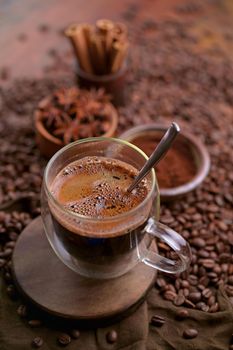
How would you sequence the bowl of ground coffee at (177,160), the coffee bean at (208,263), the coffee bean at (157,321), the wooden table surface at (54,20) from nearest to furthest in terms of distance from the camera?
the coffee bean at (157,321), the coffee bean at (208,263), the bowl of ground coffee at (177,160), the wooden table surface at (54,20)

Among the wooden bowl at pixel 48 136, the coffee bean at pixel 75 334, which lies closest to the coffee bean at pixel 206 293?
the coffee bean at pixel 75 334

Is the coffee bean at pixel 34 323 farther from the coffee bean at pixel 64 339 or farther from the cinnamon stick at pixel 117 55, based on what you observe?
the cinnamon stick at pixel 117 55

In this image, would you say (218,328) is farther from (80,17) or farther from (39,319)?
(80,17)

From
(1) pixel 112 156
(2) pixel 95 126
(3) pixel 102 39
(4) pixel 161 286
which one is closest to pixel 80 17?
(3) pixel 102 39

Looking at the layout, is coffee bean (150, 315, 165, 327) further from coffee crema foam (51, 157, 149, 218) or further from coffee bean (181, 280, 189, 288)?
coffee crema foam (51, 157, 149, 218)

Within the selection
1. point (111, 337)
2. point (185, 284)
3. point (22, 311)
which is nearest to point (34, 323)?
point (22, 311)

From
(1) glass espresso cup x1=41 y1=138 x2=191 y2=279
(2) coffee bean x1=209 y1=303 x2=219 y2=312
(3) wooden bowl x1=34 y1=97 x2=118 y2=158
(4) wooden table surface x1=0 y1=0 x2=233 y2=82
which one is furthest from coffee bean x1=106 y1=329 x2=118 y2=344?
(4) wooden table surface x1=0 y1=0 x2=233 y2=82

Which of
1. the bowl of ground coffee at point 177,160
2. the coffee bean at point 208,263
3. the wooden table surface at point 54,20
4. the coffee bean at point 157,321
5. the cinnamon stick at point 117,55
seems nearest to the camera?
the coffee bean at point 157,321
